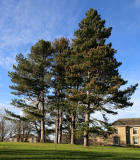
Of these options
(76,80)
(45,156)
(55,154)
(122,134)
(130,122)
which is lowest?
(122,134)

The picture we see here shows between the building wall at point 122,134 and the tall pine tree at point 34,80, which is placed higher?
the tall pine tree at point 34,80

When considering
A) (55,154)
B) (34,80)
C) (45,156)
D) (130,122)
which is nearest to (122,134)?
(130,122)

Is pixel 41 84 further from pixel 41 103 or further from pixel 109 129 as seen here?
pixel 109 129

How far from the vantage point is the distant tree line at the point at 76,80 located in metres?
22.9

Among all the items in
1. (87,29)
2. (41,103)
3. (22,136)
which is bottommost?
(22,136)

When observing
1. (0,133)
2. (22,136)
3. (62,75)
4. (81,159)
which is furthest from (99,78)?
(0,133)

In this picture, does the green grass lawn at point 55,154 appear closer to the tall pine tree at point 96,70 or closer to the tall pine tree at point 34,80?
the tall pine tree at point 96,70

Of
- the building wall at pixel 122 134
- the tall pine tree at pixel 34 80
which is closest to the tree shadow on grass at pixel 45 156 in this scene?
the tall pine tree at pixel 34 80

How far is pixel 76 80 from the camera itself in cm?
2398

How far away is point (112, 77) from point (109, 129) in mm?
6242

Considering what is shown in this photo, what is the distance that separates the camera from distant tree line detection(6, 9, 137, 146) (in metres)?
22.9

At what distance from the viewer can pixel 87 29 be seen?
25891 millimetres

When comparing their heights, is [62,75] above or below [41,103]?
above

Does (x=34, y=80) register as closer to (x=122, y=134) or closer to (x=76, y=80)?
(x=76, y=80)
